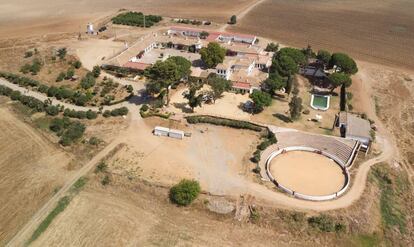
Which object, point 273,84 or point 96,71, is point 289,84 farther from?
point 96,71

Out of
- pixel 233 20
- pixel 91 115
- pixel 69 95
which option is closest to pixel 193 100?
pixel 91 115

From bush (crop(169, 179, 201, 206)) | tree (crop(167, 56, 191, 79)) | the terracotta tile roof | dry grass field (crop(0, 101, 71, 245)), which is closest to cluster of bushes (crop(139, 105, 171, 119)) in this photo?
tree (crop(167, 56, 191, 79))

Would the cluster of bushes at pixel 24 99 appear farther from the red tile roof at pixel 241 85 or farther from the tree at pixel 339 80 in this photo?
the tree at pixel 339 80

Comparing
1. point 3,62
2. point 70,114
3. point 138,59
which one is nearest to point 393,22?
point 138,59

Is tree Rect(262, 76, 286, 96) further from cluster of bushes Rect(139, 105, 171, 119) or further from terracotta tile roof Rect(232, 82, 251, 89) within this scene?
cluster of bushes Rect(139, 105, 171, 119)

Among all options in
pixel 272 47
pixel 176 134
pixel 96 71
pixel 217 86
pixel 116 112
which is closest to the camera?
pixel 176 134

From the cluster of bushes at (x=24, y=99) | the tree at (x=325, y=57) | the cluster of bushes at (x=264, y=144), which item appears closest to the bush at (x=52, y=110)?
the cluster of bushes at (x=24, y=99)

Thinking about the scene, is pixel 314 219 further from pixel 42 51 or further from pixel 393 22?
pixel 393 22
